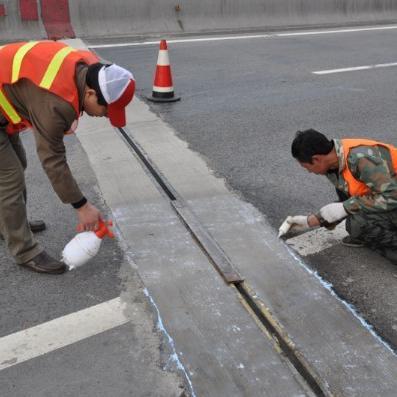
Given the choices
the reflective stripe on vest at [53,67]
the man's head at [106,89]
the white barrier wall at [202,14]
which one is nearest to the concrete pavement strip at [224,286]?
the man's head at [106,89]

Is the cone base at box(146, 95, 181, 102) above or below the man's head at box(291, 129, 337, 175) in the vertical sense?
below

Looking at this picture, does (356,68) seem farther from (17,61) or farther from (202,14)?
(17,61)

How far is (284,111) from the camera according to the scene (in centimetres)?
608

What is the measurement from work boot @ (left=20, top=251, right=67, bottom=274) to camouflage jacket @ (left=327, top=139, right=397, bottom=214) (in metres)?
1.75

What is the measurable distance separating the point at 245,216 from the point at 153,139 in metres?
1.77

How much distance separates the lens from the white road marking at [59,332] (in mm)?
2422

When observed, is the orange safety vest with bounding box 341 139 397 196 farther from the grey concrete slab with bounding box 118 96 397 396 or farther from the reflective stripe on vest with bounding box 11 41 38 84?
the reflective stripe on vest with bounding box 11 41 38 84

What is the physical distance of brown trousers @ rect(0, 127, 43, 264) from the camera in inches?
113

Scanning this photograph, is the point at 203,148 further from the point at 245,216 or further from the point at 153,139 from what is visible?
the point at 245,216

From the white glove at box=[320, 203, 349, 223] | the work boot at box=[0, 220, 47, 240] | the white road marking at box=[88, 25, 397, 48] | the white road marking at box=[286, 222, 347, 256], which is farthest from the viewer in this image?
the white road marking at box=[88, 25, 397, 48]

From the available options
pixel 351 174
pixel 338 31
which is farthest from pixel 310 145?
pixel 338 31

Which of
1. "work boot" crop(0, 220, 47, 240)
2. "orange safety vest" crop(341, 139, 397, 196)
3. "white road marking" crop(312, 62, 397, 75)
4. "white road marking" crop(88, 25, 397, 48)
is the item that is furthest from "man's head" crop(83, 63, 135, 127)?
"white road marking" crop(88, 25, 397, 48)

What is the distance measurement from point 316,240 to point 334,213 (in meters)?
0.33

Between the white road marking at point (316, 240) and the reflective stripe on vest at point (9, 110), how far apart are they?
181 centimetres
